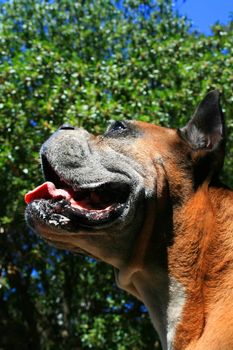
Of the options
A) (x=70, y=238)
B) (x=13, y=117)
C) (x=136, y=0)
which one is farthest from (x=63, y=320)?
(x=70, y=238)

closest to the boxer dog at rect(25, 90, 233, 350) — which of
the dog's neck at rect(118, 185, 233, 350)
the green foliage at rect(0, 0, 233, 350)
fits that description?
the dog's neck at rect(118, 185, 233, 350)

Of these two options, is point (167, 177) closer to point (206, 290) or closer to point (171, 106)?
point (206, 290)

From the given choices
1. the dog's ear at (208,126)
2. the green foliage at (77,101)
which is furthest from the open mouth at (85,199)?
the green foliage at (77,101)

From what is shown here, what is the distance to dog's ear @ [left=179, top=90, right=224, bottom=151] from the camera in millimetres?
4426

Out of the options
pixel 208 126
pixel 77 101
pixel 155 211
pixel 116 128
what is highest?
pixel 208 126

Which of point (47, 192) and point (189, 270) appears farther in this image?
point (47, 192)

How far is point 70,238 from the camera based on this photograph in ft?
14.6

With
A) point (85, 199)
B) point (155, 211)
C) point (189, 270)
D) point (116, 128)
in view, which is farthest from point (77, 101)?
point (189, 270)

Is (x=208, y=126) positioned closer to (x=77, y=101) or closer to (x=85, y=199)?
(x=85, y=199)

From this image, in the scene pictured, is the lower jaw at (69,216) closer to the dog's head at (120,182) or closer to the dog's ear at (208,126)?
the dog's head at (120,182)

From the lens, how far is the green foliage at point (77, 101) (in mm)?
10664

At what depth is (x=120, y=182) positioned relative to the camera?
4398 mm

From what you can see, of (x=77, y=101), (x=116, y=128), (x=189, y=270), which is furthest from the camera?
(x=77, y=101)

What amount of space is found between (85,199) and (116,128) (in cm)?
59
